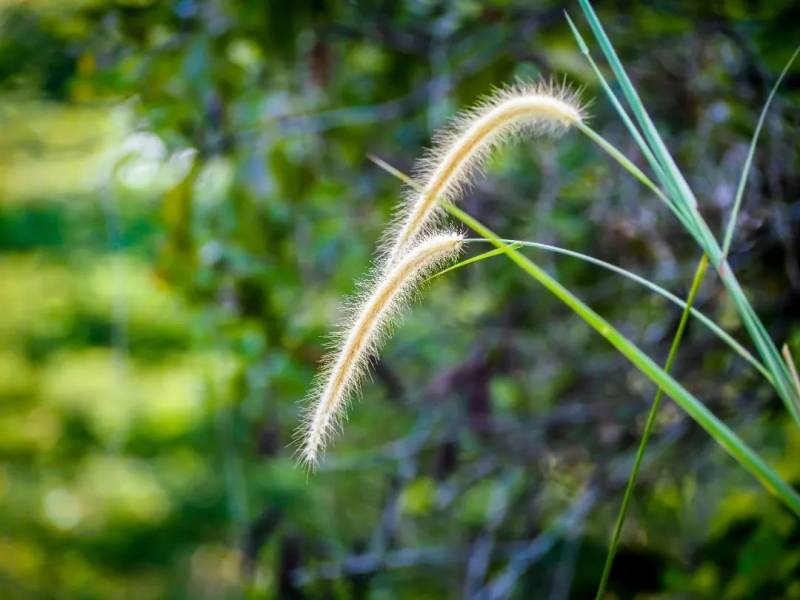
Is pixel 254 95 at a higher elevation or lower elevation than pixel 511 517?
higher

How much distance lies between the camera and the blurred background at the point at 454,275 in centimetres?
125

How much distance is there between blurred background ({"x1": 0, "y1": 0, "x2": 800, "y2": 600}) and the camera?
1.25m

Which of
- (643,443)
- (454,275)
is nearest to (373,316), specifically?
(643,443)

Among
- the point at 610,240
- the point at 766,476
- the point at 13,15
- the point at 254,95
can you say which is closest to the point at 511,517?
the point at 610,240

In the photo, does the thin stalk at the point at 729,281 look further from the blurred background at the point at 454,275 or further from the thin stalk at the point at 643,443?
the blurred background at the point at 454,275

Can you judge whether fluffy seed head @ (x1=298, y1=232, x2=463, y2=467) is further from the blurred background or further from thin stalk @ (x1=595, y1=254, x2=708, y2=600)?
the blurred background

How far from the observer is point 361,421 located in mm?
2051

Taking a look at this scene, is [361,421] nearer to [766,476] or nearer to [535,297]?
[535,297]

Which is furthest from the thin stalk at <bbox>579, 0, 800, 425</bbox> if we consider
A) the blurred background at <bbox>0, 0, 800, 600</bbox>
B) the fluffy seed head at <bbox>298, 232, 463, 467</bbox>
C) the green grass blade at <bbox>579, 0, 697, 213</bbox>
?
the blurred background at <bbox>0, 0, 800, 600</bbox>

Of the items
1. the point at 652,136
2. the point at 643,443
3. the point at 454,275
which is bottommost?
the point at 643,443

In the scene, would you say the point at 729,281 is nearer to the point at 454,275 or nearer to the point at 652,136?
the point at 652,136

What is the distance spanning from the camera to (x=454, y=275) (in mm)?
1878

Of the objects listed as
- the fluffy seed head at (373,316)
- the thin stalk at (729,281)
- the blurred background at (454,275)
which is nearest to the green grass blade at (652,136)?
the thin stalk at (729,281)

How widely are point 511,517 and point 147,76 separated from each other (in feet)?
3.08
